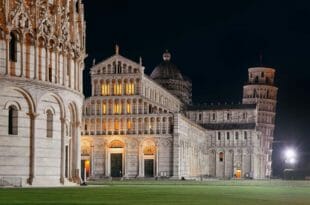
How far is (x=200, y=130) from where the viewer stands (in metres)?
157

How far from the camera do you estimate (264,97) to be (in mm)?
183375

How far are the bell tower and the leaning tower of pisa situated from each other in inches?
4863

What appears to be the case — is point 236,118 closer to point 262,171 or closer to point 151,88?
point 262,171

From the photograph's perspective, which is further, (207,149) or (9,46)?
(207,149)

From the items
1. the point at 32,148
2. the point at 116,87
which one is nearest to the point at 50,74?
the point at 32,148

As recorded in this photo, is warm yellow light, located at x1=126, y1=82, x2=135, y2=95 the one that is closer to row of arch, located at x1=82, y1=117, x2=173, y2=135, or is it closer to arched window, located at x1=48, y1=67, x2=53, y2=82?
row of arch, located at x1=82, y1=117, x2=173, y2=135

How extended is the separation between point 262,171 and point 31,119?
126 m

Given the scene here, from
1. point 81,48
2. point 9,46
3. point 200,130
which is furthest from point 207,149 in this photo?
point 9,46

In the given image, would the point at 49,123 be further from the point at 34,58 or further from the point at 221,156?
the point at 221,156

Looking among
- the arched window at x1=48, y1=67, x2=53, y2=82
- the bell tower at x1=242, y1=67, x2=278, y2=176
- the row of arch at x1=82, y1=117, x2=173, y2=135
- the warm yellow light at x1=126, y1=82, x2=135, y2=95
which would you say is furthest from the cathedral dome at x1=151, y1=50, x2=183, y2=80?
the arched window at x1=48, y1=67, x2=53, y2=82

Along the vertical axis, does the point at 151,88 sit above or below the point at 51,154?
above

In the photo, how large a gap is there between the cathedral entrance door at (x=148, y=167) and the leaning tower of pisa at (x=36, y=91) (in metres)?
64.5

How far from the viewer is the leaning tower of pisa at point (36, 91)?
54.5 meters

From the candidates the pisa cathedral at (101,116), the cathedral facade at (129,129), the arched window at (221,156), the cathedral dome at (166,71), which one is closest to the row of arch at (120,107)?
the cathedral facade at (129,129)
